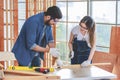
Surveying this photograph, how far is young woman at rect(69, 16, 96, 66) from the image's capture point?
3.44m

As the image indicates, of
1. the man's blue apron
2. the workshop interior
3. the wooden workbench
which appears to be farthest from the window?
the wooden workbench

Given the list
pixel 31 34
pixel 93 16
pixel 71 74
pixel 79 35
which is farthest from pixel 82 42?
pixel 93 16

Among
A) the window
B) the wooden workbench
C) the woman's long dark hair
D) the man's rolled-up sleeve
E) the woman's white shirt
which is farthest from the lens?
the window

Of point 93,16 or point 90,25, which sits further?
point 93,16

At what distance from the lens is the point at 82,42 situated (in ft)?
12.1

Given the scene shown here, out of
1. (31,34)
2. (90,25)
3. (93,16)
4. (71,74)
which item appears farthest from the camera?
(93,16)

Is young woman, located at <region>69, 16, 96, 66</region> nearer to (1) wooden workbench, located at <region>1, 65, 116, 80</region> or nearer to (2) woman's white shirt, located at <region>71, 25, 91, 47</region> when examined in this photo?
(2) woman's white shirt, located at <region>71, 25, 91, 47</region>

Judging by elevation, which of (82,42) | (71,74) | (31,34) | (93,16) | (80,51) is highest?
(93,16)

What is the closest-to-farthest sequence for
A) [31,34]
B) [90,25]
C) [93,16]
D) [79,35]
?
[31,34] < [90,25] < [79,35] < [93,16]

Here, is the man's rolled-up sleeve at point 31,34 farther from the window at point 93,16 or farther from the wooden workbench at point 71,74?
the window at point 93,16

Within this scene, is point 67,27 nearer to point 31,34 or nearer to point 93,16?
point 93,16

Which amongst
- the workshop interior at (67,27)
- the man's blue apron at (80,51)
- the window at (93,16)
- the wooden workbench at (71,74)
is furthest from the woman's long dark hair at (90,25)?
the window at (93,16)

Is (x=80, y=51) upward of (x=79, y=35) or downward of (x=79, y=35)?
downward

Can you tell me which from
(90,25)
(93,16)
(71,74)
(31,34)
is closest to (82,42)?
(90,25)
